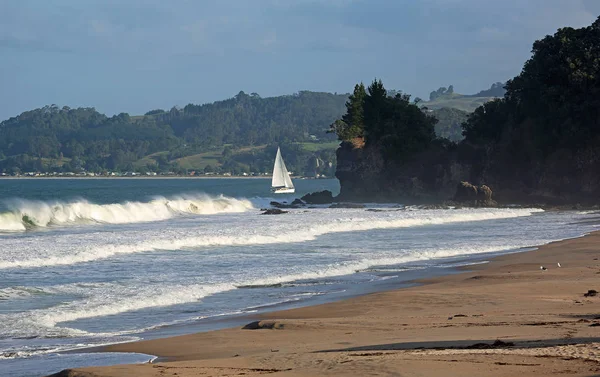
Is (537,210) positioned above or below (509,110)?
below

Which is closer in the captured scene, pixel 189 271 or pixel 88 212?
pixel 189 271

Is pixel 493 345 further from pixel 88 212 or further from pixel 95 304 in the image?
pixel 88 212

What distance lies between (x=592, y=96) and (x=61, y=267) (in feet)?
177

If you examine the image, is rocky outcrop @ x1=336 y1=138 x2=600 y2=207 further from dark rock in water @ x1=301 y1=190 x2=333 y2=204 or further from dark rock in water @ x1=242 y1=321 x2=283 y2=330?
dark rock in water @ x1=242 y1=321 x2=283 y2=330

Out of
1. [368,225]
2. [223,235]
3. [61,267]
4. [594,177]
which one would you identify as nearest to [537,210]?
[594,177]

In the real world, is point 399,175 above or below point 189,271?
above

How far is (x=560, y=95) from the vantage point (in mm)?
69750

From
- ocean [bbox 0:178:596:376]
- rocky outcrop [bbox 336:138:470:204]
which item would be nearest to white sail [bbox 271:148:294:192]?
rocky outcrop [bbox 336:138:470:204]

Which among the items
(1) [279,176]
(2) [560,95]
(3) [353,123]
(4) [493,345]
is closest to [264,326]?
(4) [493,345]

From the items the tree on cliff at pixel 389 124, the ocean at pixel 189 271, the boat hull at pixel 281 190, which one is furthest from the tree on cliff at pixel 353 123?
the ocean at pixel 189 271

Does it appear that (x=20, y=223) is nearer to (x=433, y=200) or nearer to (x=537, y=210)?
(x=537, y=210)

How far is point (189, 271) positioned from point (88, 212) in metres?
29.2

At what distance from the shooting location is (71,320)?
51.6 ft

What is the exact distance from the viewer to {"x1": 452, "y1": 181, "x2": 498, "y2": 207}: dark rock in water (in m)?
67.2
